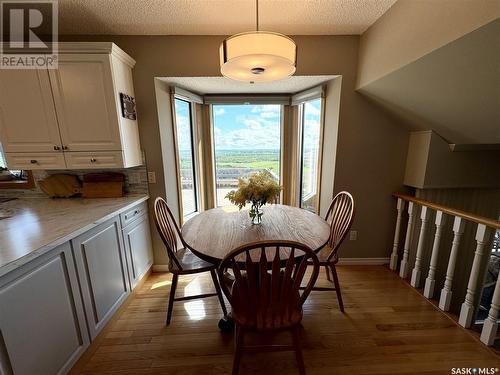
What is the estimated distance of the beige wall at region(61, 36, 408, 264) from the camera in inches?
76.9

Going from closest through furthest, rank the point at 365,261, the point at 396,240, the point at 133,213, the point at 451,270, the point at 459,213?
1. the point at 459,213
2. the point at 451,270
3. the point at 133,213
4. the point at 396,240
5. the point at 365,261

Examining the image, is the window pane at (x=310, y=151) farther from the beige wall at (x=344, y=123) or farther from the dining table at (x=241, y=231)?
the dining table at (x=241, y=231)

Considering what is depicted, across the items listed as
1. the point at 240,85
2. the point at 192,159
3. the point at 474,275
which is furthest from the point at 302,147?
the point at 474,275

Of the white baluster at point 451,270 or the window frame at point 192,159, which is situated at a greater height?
the window frame at point 192,159

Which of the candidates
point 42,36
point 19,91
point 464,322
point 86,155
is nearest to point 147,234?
point 86,155

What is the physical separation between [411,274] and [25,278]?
303 cm

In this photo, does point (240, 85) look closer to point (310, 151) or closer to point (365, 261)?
point (310, 151)

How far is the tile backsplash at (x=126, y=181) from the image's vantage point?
2.05 meters

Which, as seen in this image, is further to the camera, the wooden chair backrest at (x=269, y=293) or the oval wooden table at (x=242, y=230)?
the oval wooden table at (x=242, y=230)

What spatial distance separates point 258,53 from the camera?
1.08m

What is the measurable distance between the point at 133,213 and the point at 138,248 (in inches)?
14.0

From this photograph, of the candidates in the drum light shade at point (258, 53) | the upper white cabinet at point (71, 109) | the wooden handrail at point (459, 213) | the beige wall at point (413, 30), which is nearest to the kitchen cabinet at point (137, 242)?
the upper white cabinet at point (71, 109)

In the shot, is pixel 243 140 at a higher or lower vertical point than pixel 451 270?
higher

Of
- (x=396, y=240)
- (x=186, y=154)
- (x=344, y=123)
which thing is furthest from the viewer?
(x=186, y=154)
